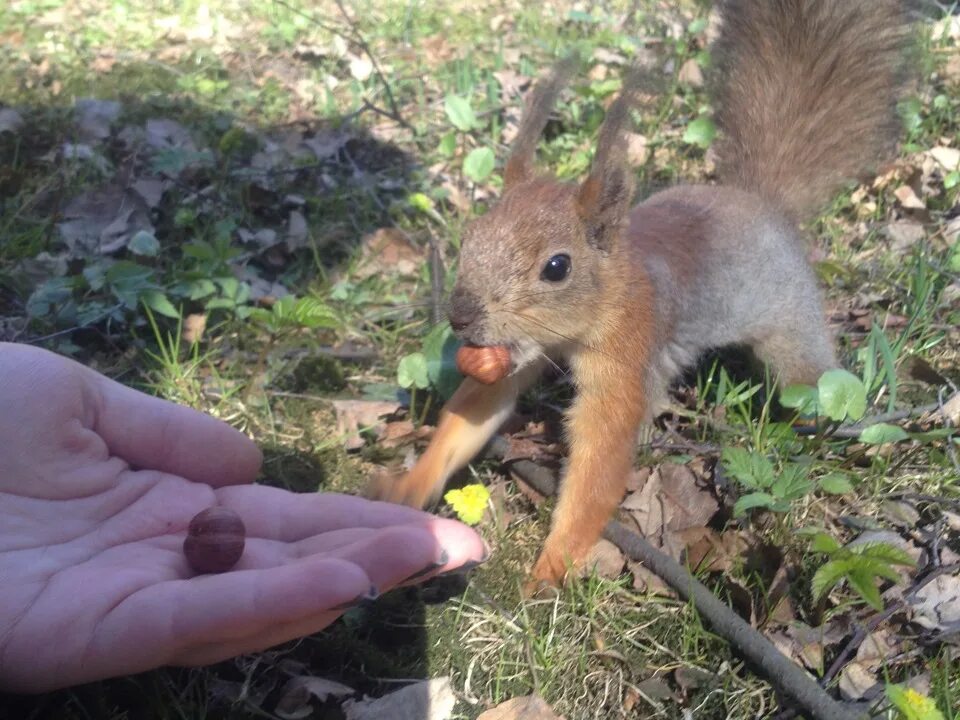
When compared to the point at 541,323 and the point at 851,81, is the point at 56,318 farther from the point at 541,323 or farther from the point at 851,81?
the point at 851,81

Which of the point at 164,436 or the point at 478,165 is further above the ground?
the point at 478,165

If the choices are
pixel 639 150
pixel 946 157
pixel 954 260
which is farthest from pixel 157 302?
pixel 946 157

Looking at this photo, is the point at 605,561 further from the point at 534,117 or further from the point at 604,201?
the point at 534,117

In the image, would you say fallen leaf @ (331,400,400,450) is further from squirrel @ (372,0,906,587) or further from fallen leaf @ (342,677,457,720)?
fallen leaf @ (342,677,457,720)

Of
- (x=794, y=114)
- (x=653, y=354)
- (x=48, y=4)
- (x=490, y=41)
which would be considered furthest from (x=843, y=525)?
(x=48, y=4)

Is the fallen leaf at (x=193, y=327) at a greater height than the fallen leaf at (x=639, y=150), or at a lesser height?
lesser

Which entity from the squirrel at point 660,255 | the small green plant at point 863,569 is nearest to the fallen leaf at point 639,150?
the squirrel at point 660,255

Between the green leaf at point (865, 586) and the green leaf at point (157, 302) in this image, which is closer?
the green leaf at point (865, 586)

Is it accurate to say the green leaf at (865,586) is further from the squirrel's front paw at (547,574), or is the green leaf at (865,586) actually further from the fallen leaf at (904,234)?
the fallen leaf at (904,234)
